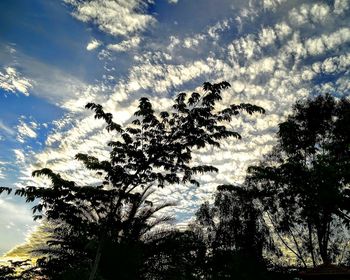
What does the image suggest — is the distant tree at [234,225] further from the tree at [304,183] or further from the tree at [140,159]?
the tree at [140,159]

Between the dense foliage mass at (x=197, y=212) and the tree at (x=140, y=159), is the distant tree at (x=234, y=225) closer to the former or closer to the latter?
the dense foliage mass at (x=197, y=212)

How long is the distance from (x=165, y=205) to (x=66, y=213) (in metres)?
4.84

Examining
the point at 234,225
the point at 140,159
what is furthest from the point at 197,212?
the point at 140,159

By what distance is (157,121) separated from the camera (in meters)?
10.3

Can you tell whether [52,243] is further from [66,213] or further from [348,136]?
[348,136]

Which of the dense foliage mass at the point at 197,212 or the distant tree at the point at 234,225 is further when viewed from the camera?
the distant tree at the point at 234,225

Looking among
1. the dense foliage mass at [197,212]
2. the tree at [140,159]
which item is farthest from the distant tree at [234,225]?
the tree at [140,159]

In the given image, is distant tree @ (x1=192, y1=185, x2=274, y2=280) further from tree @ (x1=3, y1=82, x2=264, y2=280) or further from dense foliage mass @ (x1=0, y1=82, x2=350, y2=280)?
tree @ (x1=3, y1=82, x2=264, y2=280)

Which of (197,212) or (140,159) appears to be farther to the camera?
(197,212)

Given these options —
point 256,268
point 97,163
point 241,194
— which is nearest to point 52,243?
point 97,163

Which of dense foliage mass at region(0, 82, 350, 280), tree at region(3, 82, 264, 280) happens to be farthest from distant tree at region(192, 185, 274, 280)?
tree at region(3, 82, 264, 280)

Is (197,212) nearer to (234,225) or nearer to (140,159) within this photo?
(234,225)

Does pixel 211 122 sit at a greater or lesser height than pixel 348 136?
lesser

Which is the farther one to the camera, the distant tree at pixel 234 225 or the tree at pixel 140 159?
the distant tree at pixel 234 225
